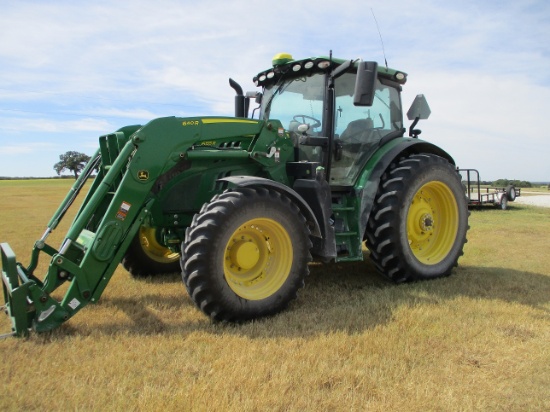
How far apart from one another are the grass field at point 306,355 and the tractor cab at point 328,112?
5.01 ft

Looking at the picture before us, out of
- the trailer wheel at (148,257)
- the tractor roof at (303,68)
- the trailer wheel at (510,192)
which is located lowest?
the trailer wheel at (148,257)

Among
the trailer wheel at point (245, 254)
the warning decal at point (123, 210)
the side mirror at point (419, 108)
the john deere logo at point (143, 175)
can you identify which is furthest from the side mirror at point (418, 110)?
the warning decal at point (123, 210)

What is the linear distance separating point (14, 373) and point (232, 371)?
1.39m

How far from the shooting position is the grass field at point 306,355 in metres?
2.83

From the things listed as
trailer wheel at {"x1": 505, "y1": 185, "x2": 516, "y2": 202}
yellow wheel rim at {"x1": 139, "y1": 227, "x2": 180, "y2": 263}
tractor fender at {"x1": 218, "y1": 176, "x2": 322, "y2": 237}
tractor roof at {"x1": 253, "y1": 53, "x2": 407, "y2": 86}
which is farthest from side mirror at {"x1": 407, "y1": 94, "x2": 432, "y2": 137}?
trailer wheel at {"x1": 505, "y1": 185, "x2": 516, "y2": 202}

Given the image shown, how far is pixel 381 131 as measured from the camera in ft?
20.0

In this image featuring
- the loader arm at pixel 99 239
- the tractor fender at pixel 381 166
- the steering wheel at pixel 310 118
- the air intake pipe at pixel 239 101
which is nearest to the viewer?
the loader arm at pixel 99 239

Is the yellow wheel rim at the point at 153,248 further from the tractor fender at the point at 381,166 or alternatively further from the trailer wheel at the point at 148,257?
the tractor fender at the point at 381,166

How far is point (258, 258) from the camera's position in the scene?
4.49 meters

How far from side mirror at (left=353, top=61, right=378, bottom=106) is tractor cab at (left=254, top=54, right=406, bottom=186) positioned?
0.39m

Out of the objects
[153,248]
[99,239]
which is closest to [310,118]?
[153,248]

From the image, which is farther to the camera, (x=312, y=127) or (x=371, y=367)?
(x=312, y=127)

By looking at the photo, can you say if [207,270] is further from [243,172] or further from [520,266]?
[520,266]

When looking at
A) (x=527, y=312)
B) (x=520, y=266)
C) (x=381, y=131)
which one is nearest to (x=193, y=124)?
(x=381, y=131)
